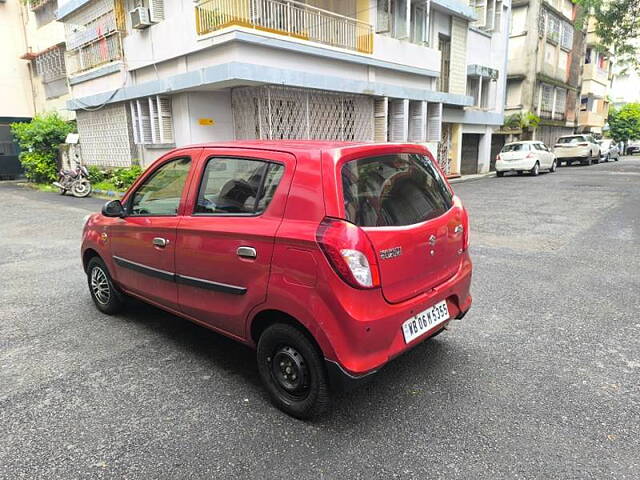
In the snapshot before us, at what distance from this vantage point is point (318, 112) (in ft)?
45.5

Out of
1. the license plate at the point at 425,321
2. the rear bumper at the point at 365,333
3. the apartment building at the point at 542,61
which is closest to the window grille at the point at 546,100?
the apartment building at the point at 542,61

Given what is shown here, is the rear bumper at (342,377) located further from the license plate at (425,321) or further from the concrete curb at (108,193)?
the concrete curb at (108,193)

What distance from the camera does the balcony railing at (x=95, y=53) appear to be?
14359 millimetres

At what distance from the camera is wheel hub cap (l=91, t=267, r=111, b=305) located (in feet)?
14.4

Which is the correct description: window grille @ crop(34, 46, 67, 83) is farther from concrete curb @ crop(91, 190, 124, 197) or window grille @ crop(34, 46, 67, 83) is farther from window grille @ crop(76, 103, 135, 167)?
concrete curb @ crop(91, 190, 124, 197)

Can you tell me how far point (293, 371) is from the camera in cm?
279

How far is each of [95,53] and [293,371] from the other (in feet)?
54.2

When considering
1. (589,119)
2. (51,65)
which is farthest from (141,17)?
(589,119)

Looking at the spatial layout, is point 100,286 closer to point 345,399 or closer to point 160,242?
point 160,242

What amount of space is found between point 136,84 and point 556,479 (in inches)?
580

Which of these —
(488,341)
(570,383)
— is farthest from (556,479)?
(488,341)

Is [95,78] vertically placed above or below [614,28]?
below

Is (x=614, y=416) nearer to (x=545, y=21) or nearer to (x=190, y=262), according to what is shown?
(x=190, y=262)

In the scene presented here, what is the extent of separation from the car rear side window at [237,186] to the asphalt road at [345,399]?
1224 mm
